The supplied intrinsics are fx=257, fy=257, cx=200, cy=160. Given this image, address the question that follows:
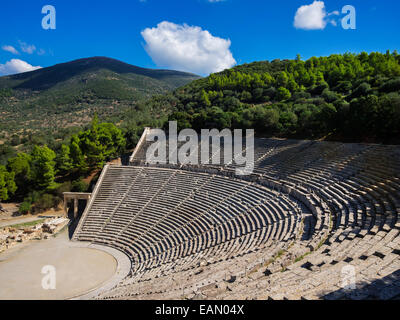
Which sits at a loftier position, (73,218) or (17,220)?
(73,218)

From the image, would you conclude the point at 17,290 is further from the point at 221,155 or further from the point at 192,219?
the point at 221,155

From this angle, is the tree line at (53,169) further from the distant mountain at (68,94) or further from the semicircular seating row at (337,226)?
the distant mountain at (68,94)

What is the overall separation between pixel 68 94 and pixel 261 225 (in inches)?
3628

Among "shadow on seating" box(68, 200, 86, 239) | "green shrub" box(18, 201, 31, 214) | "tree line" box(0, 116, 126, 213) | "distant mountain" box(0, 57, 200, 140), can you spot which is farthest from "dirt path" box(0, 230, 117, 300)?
"distant mountain" box(0, 57, 200, 140)

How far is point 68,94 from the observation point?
87625 millimetres

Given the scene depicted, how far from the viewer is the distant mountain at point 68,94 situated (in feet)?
224

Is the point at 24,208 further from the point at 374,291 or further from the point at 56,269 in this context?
the point at 374,291

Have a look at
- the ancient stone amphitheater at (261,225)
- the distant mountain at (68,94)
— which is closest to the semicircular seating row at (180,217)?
the ancient stone amphitheater at (261,225)

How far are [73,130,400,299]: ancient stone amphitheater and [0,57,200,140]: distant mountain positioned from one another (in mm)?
51115

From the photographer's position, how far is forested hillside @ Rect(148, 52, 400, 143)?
18969mm

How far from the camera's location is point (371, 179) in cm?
1339

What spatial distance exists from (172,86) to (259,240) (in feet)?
378

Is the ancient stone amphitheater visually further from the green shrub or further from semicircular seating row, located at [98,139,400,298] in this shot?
the green shrub

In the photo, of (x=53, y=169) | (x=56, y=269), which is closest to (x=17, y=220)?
(x=53, y=169)
